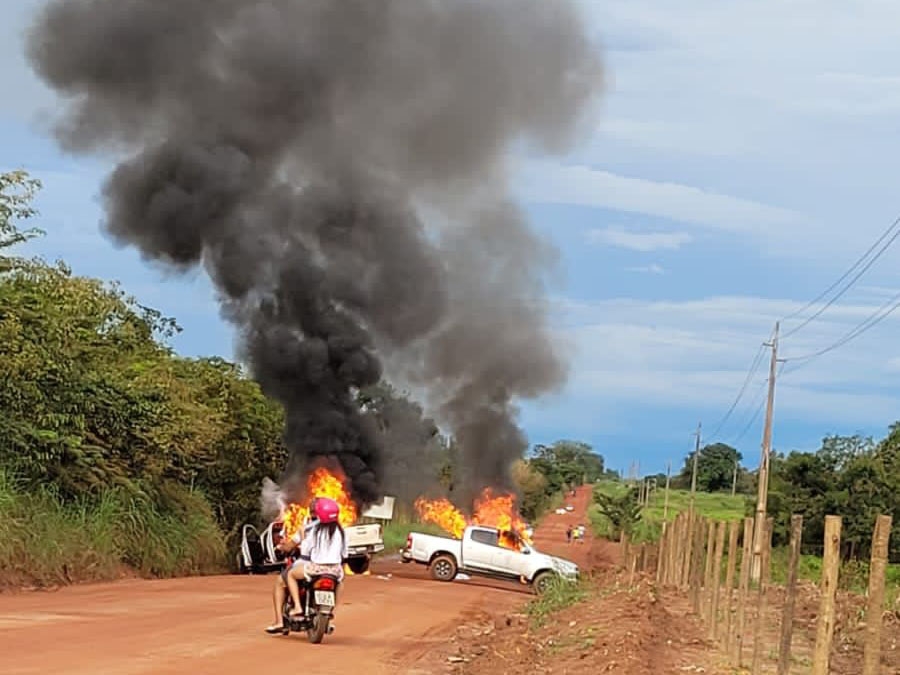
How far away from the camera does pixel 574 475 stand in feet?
517

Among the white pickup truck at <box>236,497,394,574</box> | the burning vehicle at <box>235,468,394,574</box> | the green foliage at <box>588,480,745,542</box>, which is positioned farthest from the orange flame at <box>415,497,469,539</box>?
the white pickup truck at <box>236,497,394,574</box>

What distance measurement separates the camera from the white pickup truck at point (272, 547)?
32.6m

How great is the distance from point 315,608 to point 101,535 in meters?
10.5

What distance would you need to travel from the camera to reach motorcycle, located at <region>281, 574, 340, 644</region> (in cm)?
1434

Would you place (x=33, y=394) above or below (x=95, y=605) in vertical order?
above

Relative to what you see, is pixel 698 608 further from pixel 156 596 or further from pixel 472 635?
pixel 156 596

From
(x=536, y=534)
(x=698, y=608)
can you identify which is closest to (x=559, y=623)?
(x=698, y=608)

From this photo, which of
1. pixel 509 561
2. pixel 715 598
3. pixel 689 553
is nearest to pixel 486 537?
pixel 509 561

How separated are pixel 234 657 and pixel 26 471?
37.4 feet

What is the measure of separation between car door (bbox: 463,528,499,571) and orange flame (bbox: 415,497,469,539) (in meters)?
14.3

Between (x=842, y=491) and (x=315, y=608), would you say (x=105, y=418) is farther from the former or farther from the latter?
(x=842, y=491)

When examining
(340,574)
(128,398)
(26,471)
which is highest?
(128,398)

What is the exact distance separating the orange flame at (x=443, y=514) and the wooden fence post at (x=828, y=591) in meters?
42.2

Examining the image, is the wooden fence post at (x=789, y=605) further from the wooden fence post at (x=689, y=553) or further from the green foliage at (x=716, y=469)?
the green foliage at (x=716, y=469)
